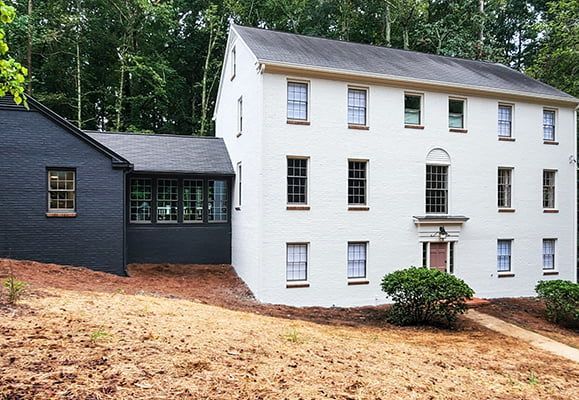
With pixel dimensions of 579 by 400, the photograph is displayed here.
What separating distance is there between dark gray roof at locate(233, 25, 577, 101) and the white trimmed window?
6578 mm

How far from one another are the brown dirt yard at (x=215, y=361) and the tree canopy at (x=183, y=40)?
69.1 ft

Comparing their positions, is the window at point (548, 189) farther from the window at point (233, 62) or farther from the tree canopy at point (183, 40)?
the window at point (233, 62)

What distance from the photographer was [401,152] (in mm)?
16500

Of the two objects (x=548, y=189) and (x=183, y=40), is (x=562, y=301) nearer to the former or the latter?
(x=548, y=189)

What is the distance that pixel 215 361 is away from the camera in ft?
17.1

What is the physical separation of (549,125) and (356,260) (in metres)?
11.6

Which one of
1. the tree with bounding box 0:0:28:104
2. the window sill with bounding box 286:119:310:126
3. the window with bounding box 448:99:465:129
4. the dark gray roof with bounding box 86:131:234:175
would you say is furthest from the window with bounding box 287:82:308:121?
the tree with bounding box 0:0:28:104

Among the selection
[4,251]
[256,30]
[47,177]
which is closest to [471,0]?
[256,30]

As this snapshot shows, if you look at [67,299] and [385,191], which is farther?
[385,191]

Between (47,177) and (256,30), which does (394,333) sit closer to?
(47,177)

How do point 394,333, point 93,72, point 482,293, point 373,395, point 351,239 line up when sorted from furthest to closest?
point 93,72 → point 482,293 → point 351,239 → point 394,333 → point 373,395

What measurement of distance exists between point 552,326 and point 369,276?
6.29 meters

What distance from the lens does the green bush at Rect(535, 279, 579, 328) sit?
14.0 meters

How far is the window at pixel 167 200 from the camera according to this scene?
17828 mm
